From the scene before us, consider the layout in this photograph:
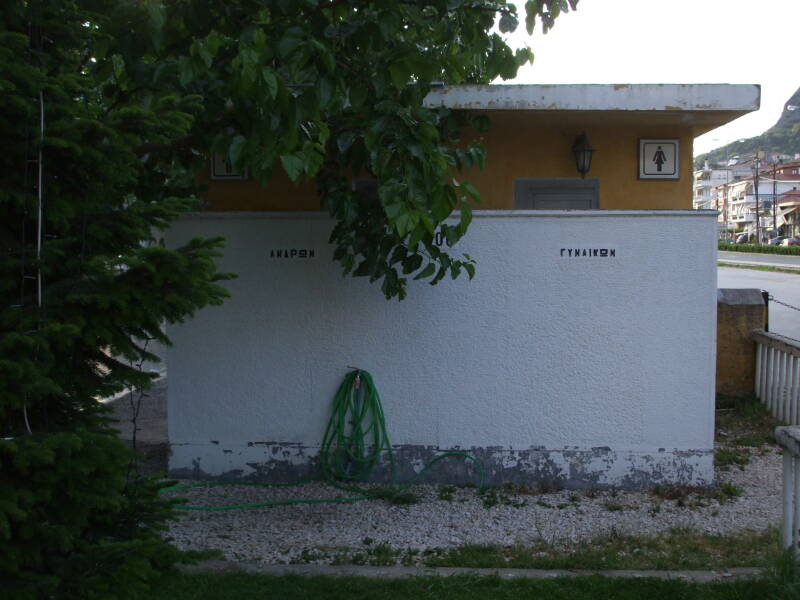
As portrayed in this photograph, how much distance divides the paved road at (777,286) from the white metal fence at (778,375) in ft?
22.0

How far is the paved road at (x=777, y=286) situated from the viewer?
16.9 metres

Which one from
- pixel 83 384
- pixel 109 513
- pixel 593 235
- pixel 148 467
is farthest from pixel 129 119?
pixel 148 467

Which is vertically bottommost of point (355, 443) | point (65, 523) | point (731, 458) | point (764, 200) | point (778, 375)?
point (731, 458)

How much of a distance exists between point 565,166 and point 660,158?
0.88 metres

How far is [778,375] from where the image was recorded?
834 cm

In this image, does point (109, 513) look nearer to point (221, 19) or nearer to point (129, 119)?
point (129, 119)

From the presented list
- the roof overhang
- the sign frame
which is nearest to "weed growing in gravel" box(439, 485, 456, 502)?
the roof overhang

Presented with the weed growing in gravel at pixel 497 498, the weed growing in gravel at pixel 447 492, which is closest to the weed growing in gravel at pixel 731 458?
the weed growing in gravel at pixel 497 498

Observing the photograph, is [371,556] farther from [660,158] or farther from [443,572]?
[660,158]

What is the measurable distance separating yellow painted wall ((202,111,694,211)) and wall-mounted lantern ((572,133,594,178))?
0.23 ft

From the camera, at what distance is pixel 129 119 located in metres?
3.05

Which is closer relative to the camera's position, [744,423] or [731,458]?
[731,458]

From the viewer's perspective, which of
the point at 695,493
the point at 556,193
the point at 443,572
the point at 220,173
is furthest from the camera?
the point at 556,193

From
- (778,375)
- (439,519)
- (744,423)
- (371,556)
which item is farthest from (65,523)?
(778,375)
